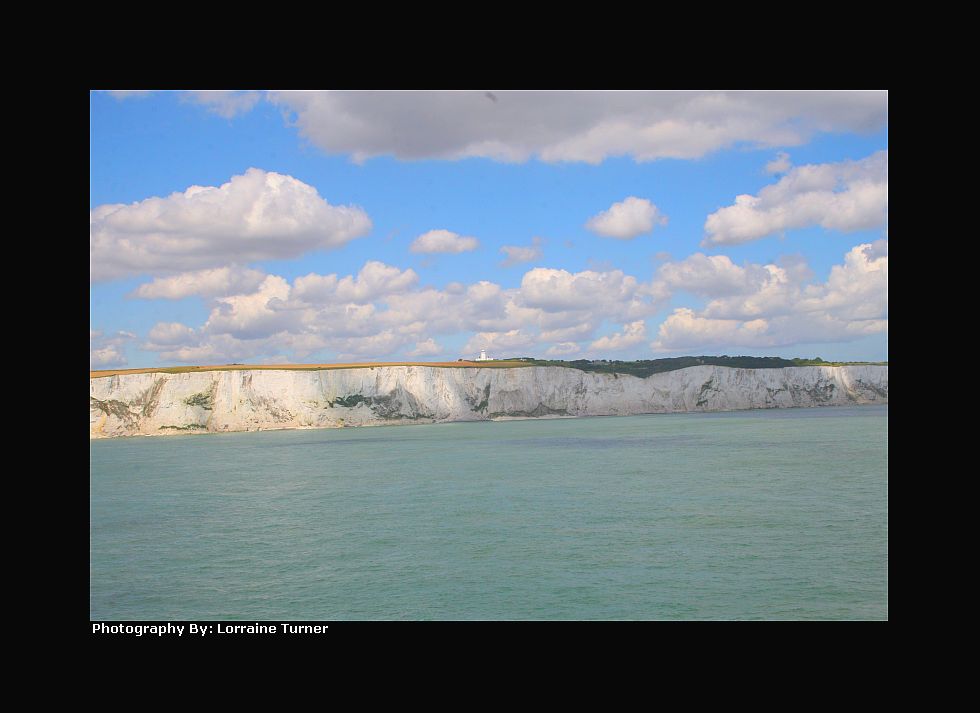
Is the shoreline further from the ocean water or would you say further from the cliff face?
the ocean water

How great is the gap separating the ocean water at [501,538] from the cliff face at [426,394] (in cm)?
3787

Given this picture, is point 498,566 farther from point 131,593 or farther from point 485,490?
point 485,490

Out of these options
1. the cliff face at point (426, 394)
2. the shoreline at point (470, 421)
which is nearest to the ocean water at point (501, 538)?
the shoreline at point (470, 421)

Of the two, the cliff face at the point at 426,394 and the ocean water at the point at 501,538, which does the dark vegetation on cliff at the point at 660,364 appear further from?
the ocean water at the point at 501,538

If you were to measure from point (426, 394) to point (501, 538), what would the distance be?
2662 inches

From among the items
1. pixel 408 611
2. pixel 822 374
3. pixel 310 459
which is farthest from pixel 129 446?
pixel 822 374

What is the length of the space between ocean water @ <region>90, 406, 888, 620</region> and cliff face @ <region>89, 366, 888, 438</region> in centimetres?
3787

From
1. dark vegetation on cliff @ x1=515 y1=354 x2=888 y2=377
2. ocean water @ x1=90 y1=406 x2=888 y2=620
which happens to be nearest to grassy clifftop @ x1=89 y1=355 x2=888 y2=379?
dark vegetation on cliff @ x1=515 y1=354 x2=888 y2=377

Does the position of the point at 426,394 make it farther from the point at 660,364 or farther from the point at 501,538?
the point at 501,538

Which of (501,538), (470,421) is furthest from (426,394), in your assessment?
(501,538)

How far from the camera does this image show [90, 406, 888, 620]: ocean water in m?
13.6

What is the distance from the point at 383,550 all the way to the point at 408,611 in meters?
5.22

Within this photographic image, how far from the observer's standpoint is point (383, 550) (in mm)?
18297

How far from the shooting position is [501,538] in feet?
63.1
